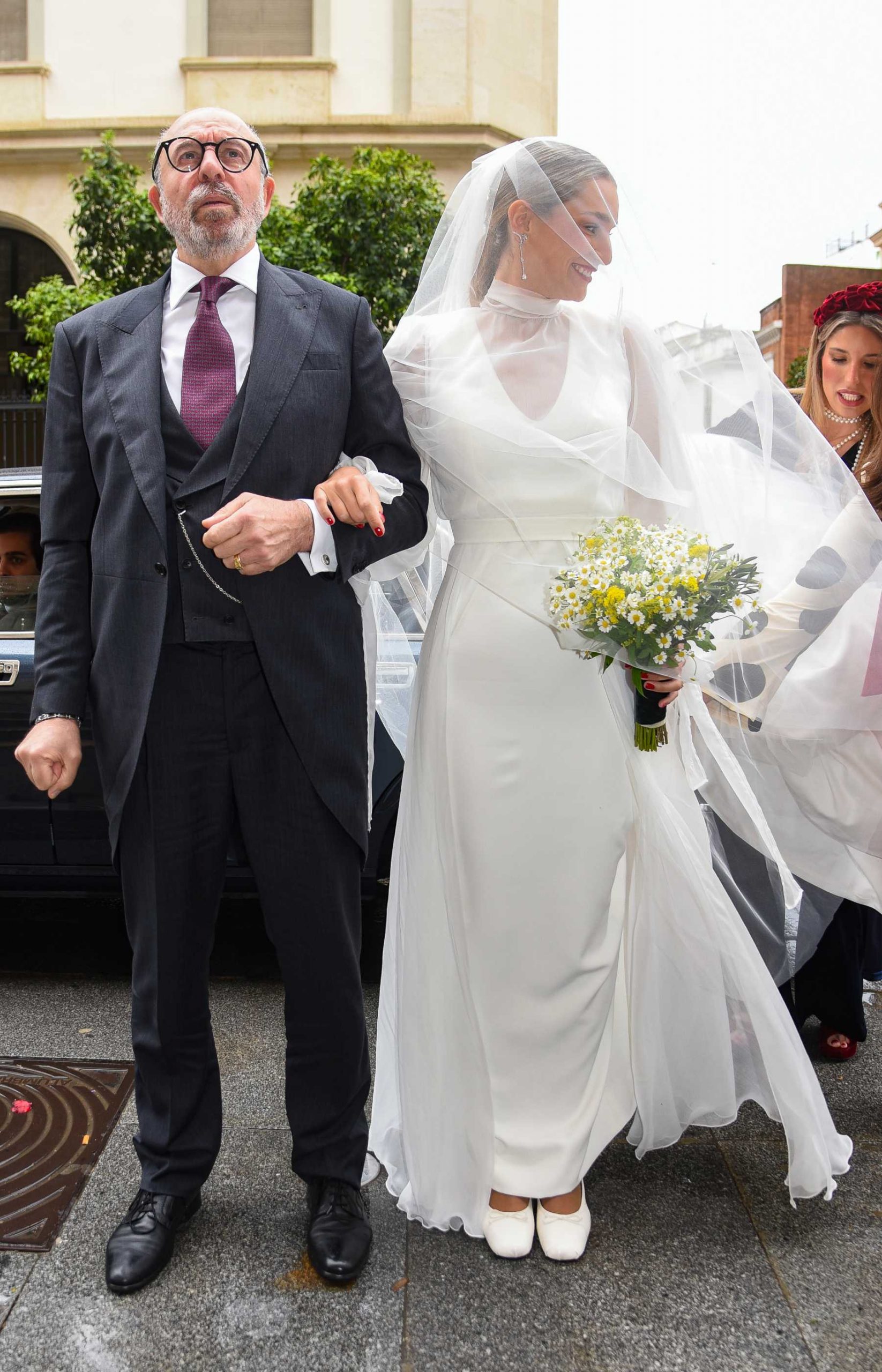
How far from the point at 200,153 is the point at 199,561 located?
842mm

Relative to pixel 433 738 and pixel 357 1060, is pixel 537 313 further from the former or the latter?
pixel 357 1060

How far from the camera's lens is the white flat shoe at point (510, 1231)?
2.46 m

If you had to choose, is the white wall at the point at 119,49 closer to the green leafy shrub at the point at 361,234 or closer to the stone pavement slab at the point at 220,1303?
the green leafy shrub at the point at 361,234

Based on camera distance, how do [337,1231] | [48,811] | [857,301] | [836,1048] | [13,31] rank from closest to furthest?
[337,1231] → [857,301] → [836,1048] → [48,811] → [13,31]

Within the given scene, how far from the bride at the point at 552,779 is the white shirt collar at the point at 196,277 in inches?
→ 13.7

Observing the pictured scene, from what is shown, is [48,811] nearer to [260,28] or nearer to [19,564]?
[19,564]

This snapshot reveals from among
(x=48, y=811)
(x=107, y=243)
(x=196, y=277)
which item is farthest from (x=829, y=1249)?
(x=107, y=243)

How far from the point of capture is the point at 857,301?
10.2ft

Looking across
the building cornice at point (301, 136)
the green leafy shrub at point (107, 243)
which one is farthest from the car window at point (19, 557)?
the building cornice at point (301, 136)

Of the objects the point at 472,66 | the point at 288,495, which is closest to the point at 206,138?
the point at 288,495

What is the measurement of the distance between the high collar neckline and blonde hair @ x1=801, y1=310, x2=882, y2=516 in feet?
2.65

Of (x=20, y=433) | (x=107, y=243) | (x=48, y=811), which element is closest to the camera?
(x=48, y=811)

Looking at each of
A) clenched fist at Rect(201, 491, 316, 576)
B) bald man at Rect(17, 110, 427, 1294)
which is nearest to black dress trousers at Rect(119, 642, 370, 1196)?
bald man at Rect(17, 110, 427, 1294)

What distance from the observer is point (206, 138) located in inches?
93.4
